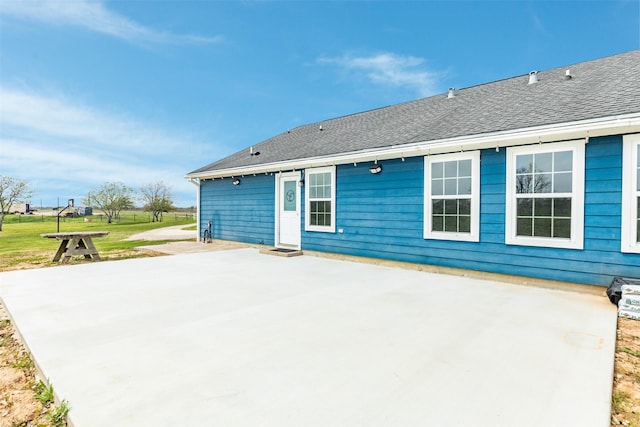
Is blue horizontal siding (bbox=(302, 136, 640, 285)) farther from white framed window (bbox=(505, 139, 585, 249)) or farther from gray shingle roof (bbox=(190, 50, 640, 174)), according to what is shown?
gray shingle roof (bbox=(190, 50, 640, 174))

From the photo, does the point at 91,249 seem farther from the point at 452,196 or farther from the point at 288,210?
the point at 452,196

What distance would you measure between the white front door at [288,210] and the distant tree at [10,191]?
24619 mm

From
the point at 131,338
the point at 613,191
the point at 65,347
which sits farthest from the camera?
the point at 613,191

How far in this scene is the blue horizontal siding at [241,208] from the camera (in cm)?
871

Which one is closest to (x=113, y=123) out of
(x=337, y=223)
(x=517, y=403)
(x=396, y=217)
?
(x=337, y=223)

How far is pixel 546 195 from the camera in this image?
→ 4500 mm

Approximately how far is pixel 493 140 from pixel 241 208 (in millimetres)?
7047

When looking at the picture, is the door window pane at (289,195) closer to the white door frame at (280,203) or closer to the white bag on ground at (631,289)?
the white door frame at (280,203)

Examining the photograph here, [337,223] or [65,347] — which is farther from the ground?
[337,223]

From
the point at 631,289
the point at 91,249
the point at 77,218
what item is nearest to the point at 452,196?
the point at 631,289

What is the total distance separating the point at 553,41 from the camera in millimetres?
10719

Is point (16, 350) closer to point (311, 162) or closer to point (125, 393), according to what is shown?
point (125, 393)

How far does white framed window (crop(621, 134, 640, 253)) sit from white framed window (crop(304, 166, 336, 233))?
15.6 feet

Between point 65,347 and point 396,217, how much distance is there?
515 centimetres
